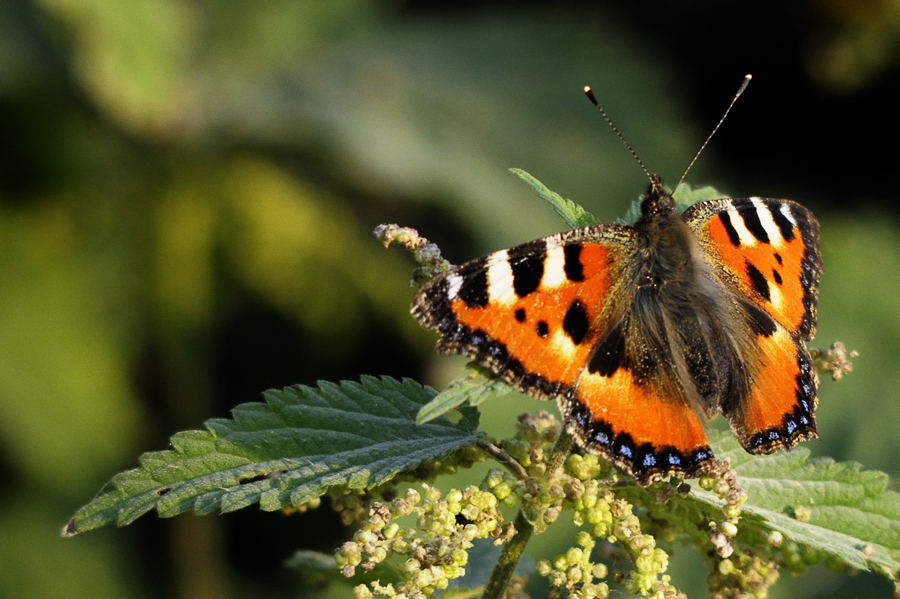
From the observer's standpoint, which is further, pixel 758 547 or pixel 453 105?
pixel 453 105

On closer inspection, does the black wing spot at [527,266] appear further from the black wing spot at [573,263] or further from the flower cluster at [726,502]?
the flower cluster at [726,502]

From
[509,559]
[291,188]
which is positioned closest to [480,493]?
[509,559]

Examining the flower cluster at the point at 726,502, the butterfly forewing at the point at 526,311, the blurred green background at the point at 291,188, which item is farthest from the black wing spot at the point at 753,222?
the blurred green background at the point at 291,188

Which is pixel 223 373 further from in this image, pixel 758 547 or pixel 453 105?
pixel 758 547

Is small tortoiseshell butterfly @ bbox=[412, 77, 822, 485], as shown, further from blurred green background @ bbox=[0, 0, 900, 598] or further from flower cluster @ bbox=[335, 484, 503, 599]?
blurred green background @ bbox=[0, 0, 900, 598]

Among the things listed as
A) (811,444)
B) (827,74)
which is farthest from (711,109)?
(811,444)

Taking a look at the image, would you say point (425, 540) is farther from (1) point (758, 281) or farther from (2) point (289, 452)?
(1) point (758, 281)

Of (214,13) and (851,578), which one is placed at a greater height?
(214,13)
